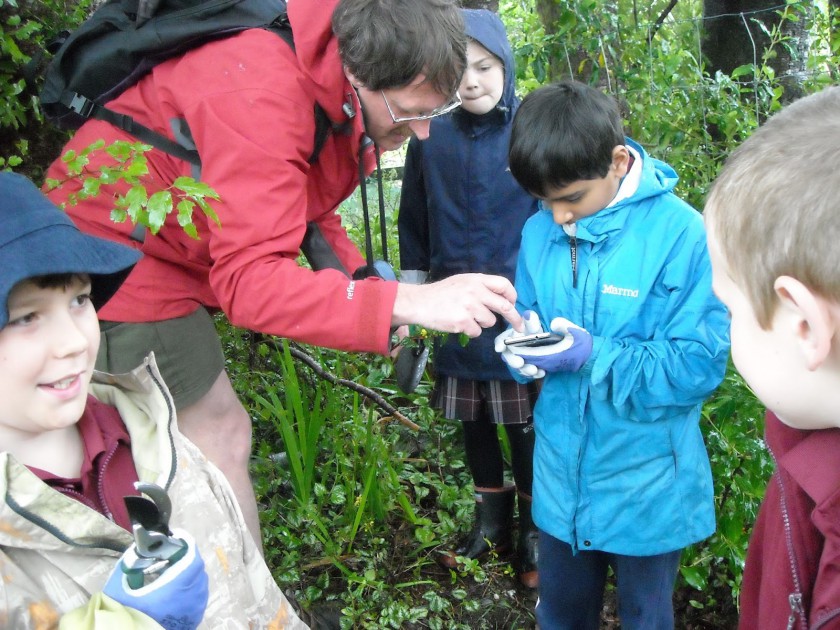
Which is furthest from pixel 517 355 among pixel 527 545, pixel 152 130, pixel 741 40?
pixel 741 40

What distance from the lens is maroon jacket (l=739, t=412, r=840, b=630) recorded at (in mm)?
1113

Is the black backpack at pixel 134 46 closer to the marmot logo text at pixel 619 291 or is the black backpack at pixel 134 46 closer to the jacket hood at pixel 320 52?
the jacket hood at pixel 320 52

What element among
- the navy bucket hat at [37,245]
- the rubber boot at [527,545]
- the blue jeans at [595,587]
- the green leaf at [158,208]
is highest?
the navy bucket hat at [37,245]

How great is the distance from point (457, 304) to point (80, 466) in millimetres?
913

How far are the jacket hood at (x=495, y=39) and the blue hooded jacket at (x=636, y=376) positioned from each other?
68cm

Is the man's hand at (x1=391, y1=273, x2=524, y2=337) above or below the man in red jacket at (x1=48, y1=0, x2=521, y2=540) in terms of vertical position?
below

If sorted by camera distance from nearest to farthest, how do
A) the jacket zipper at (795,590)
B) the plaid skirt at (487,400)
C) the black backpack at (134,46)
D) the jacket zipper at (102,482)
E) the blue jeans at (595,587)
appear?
the jacket zipper at (795,590) → the jacket zipper at (102,482) → the black backpack at (134,46) → the blue jeans at (595,587) → the plaid skirt at (487,400)

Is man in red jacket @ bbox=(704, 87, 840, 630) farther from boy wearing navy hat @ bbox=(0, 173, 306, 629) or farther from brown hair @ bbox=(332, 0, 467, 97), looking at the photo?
brown hair @ bbox=(332, 0, 467, 97)

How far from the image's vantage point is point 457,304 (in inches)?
74.5

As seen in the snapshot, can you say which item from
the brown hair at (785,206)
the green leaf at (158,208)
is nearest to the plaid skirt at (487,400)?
the green leaf at (158,208)

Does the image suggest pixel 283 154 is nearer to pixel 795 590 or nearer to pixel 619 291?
pixel 619 291

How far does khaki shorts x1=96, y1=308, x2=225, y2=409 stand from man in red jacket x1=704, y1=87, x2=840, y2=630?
1.55 m

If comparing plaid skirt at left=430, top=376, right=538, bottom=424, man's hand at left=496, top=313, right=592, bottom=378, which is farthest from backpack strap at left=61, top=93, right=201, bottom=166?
plaid skirt at left=430, top=376, right=538, bottom=424

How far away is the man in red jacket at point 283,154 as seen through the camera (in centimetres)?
185
